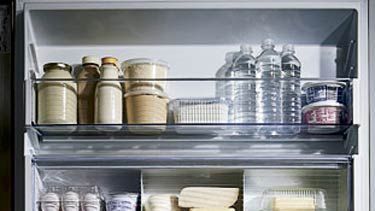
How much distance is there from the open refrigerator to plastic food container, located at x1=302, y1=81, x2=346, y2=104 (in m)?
0.02

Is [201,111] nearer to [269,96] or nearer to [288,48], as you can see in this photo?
[269,96]

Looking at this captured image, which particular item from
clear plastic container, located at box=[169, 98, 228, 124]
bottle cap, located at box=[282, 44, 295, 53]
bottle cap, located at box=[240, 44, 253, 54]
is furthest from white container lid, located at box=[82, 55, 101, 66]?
bottle cap, located at box=[282, 44, 295, 53]

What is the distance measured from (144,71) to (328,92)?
42cm

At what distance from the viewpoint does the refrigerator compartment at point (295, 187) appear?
1422mm

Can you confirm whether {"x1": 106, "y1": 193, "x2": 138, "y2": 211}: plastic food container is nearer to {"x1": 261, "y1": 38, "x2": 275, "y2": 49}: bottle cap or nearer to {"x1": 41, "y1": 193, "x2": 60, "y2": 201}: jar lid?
{"x1": 41, "y1": 193, "x2": 60, "y2": 201}: jar lid

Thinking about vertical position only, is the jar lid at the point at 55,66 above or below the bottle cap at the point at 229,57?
below

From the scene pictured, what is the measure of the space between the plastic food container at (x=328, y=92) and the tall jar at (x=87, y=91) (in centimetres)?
50

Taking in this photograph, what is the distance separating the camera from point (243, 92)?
1.41 metres

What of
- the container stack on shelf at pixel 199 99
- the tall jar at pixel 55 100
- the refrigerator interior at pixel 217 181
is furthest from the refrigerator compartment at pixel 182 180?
the tall jar at pixel 55 100

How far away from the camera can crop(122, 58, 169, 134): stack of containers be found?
1.35 m

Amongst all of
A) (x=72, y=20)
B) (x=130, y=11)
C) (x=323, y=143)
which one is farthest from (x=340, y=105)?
(x=72, y=20)

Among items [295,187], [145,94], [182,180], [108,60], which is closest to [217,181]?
[182,180]

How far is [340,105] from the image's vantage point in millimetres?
1350

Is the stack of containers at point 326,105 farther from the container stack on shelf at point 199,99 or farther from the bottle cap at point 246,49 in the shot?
the bottle cap at point 246,49
